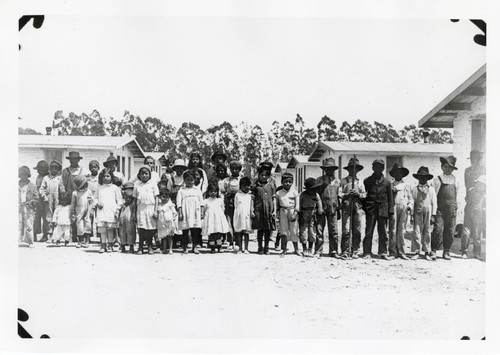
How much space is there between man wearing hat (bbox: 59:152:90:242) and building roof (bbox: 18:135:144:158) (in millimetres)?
148

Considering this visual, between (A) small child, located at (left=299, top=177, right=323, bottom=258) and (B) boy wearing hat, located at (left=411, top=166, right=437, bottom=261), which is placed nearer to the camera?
(B) boy wearing hat, located at (left=411, top=166, right=437, bottom=261)

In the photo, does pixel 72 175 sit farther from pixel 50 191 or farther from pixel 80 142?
pixel 80 142

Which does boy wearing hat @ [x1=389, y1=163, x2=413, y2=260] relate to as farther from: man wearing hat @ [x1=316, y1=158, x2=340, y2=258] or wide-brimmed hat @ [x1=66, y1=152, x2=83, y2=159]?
wide-brimmed hat @ [x1=66, y1=152, x2=83, y2=159]

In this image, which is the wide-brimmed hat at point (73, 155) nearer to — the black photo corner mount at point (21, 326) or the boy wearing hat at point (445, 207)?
the black photo corner mount at point (21, 326)

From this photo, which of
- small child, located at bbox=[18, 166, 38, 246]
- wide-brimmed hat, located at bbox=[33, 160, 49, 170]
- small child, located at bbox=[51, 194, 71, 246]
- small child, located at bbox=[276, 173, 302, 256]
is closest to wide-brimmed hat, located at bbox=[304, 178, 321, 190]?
small child, located at bbox=[276, 173, 302, 256]

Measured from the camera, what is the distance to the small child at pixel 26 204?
212 inches

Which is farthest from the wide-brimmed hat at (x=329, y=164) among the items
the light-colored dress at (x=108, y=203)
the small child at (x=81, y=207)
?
the small child at (x=81, y=207)

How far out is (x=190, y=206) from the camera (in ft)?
19.5

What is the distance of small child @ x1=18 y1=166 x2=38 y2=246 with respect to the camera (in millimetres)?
5375

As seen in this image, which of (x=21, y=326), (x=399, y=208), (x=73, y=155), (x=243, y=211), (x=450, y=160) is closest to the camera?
(x=21, y=326)

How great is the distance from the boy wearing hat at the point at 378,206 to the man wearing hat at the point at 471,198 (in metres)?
0.72

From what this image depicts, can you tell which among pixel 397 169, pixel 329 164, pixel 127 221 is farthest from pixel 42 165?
pixel 397 169

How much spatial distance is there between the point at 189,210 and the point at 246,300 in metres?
1.31

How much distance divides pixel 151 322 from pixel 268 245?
65.0 inches
